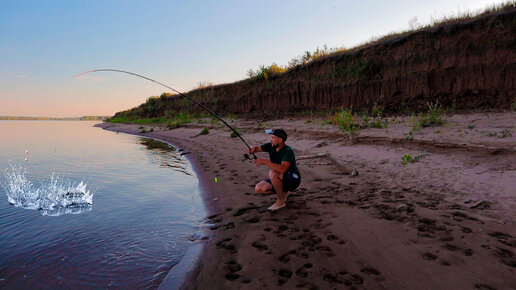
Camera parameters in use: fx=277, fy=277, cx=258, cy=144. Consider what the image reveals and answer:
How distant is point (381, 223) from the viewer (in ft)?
11.9

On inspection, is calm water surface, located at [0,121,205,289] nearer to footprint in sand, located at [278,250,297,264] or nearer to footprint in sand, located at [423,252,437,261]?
footprint in sand, located at [278,250,297,264]

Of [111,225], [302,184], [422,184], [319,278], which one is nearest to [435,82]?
[422,184]

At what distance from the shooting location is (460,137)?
689cm

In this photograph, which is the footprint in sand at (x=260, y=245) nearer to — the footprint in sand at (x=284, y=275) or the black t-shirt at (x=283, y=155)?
the footprint in sand at (x=284, y=275)

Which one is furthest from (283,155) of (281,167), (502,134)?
(502,134)

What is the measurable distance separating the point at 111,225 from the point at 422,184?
5.48 meters

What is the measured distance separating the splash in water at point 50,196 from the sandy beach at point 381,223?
8.70ft

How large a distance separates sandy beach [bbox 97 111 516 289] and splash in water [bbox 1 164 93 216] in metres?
2.65

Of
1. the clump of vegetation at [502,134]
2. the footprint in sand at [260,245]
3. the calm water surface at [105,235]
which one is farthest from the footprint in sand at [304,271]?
the clump of vegetation at [502,134]

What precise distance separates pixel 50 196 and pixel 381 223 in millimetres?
6717

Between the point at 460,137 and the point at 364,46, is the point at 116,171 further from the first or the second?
the point at 364,46

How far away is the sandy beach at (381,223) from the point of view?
2613 mm

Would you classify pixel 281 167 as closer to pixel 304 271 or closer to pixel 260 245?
pixel 260 245

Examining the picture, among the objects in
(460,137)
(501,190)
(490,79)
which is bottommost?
(501,190)
